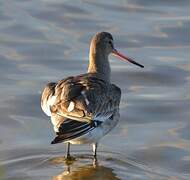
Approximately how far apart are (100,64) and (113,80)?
1.18 meters

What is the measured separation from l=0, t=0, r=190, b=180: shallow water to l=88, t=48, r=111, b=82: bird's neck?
1.74ft

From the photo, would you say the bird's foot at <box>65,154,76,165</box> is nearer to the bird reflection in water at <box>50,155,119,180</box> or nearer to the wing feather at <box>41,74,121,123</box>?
the bird reflection in water at <box>50,155,119,180</box>

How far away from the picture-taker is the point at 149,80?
11.2 m

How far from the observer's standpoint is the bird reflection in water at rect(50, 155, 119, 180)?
8836mm

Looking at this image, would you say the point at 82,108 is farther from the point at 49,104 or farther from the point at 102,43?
the point at 102,43

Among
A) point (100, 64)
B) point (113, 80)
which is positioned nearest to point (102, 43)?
point (100, 64)

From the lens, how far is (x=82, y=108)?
8609 mm

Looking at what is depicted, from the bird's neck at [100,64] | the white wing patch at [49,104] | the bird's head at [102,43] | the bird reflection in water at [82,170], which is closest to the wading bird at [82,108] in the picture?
the white wing patch at [49,104]

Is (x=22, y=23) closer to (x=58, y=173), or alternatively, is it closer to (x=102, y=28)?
(x=102, y=28)

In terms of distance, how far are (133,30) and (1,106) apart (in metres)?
2.76

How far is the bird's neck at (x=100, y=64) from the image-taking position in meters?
9.98

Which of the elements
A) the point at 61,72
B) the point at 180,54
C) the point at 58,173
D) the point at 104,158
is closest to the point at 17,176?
the point at 58,173

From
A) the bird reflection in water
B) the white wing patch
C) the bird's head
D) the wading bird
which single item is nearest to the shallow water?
the bird reflection in water

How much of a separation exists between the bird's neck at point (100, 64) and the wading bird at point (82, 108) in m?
0.26
